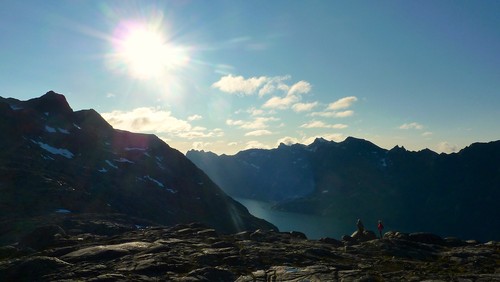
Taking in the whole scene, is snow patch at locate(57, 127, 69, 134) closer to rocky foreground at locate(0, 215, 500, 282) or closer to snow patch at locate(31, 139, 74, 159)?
snow patch at locate(31, 139, 74, 159)

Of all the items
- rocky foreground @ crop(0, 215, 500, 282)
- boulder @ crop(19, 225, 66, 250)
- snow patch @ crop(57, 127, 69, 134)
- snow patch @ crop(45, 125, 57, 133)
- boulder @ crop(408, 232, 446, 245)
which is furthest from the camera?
snow patch @ crop(57, 127, 69, 134)

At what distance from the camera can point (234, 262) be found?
3038cm

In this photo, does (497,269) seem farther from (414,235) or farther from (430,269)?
(414,235)

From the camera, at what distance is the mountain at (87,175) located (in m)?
99.9

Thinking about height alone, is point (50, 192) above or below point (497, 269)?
above

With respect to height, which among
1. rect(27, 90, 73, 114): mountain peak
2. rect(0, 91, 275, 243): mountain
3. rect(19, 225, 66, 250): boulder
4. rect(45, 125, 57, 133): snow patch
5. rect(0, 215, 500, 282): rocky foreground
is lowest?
rect(0, 215, 500, 282): rocky foreground

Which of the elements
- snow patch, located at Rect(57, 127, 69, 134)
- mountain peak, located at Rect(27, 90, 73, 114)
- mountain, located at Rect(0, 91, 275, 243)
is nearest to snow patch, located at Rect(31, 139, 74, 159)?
mountain, located at Rect(0, 91, 275, 243)

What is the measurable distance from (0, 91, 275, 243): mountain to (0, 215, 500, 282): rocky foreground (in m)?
53.8

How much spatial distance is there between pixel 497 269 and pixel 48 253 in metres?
38.5

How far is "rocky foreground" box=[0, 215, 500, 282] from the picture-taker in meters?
25.1

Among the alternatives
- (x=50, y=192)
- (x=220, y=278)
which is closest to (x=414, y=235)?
(x=220, y=278)

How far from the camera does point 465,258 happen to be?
35719 mm

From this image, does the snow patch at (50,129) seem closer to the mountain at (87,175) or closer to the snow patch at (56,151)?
the mountain at (87,175)

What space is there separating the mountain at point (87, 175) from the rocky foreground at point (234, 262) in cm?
5380
